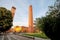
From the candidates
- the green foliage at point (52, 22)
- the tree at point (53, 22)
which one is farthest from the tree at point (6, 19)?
the tree at point (53, 22)

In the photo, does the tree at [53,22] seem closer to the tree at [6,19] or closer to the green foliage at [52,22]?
the green foliage at [52,22]

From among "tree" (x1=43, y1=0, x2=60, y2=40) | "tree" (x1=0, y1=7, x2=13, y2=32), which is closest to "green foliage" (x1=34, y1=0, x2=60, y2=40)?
"tree" (x1=43, y1=0, x2=60, y2=40)

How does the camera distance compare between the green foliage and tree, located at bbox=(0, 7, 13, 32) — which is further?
tree, located at bbox=(0, 7, 13, 32)

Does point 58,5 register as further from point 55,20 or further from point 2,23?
point 2,23

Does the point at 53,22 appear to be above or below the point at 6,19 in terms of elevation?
below

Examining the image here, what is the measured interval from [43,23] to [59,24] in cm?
245

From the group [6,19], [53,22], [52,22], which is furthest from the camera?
[6,19]

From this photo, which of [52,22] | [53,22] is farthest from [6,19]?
[53,22]

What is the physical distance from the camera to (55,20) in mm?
18453

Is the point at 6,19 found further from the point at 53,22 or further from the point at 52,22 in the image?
the point at 53,22

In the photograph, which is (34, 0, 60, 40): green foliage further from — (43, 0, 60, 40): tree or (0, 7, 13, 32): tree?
(0, 7, 13, 32): tree

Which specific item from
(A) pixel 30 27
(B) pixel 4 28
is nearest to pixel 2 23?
(B) pixel 4 28

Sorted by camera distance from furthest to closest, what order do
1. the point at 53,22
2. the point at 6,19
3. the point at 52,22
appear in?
the point at 6,19 < the point at 52,22 < the point at 53,22

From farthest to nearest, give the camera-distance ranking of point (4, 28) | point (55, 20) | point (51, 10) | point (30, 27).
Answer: point (4, 28) < point (30, 27) < point (51, 10) < point (55, 20)
